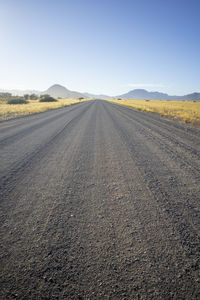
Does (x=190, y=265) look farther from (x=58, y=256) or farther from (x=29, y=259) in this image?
(x=29, y=259)

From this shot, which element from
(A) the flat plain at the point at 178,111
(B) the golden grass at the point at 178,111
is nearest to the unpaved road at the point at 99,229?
(A) the flat plain at the point at 178,111

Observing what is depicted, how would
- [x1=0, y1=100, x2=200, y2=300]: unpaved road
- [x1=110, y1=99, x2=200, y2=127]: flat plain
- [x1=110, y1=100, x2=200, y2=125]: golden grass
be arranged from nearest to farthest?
1. [x1=0, y1=100, x2=200, y2=300]: unpaved road
2. [x1=110, y1=99, x2=200, y2=127]: flat plain
3. [x1=110, y1=100, x2=200, y2=125]: golden grass

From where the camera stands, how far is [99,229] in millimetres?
2033

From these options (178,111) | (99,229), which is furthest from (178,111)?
(99,229)

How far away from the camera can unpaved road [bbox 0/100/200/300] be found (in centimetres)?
140

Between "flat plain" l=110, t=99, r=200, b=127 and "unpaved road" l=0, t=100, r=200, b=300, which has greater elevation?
"flat plain" l=110, t=99, r=200, b=127

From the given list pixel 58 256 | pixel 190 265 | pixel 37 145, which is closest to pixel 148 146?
pixel 37 145

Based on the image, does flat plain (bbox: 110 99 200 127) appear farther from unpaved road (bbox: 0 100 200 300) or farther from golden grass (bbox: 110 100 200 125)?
unpaved road (bbox: 0 100 200 300)

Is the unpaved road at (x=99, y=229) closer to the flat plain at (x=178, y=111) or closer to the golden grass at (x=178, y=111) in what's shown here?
the flat plain at (x=178, y=111)

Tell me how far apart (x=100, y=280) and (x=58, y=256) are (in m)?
0.50

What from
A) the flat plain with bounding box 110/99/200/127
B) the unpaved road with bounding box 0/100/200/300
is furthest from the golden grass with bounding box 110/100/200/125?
the unpaved road with bounding box 0/100/200/300

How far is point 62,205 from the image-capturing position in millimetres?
2514

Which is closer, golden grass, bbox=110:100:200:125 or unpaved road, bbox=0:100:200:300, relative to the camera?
unpaved road, bbox=0:100:200:300

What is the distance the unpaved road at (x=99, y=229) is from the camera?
1.40m
